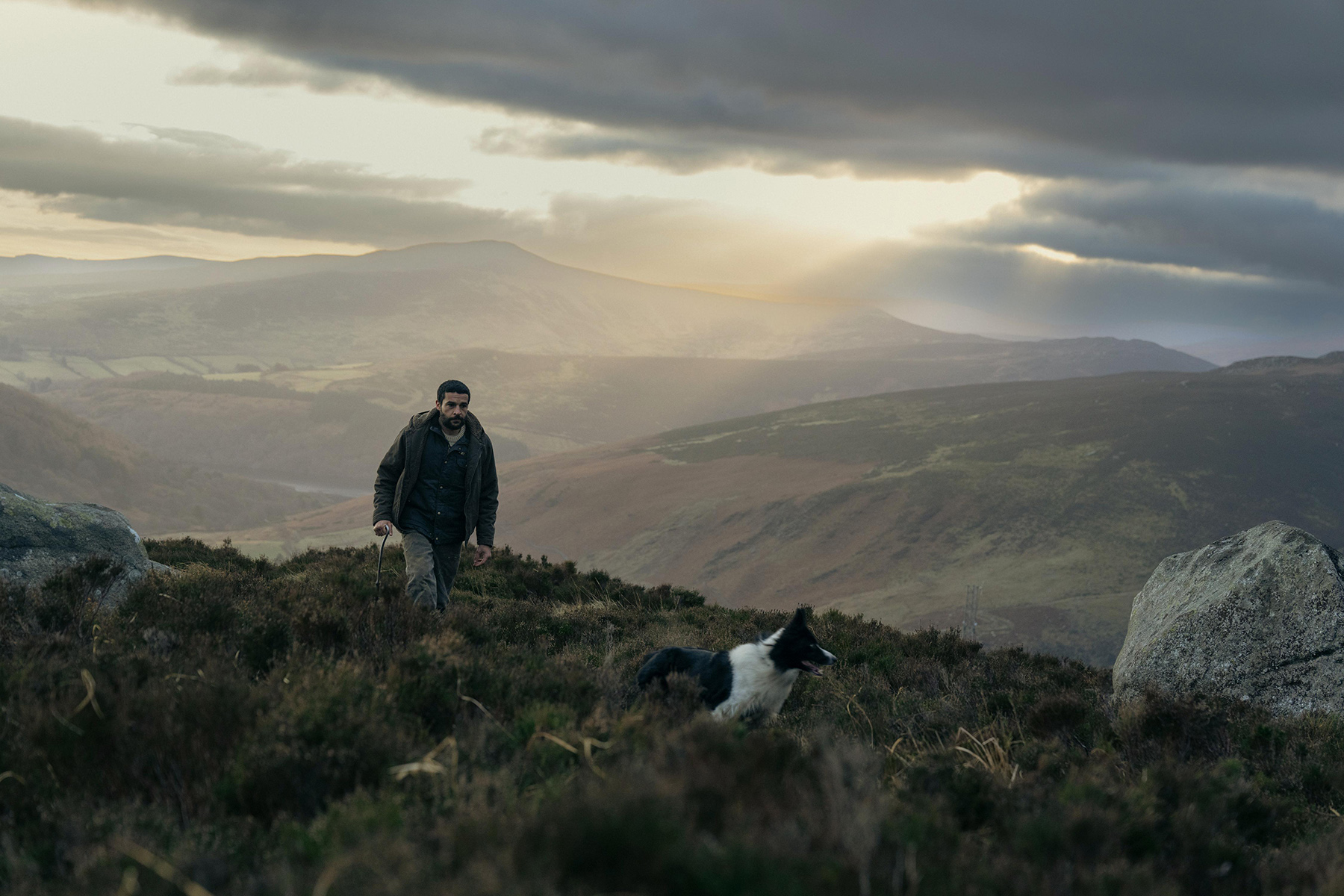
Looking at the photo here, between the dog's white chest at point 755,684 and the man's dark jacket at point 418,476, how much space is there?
3.01m

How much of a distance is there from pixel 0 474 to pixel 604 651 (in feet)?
512

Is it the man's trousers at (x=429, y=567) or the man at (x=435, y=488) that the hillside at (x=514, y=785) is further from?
the man at (x=435, y=488)

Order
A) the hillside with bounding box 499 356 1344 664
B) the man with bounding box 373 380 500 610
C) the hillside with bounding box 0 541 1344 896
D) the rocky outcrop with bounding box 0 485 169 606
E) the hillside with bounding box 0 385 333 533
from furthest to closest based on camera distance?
the hillside with bounding box 0 385 333 533
the hillside with bounding box 499 356 1344 664
the rocky outcrop with bounding box 0 485 169 606
the man with bounding box 373 380 500 610
the hillside with bounding box 0 541 1344 896

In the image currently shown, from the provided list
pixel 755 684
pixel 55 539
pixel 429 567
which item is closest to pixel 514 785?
pixel 755 684

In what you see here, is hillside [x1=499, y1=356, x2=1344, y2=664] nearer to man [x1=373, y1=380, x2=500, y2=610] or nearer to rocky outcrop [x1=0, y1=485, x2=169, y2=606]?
man [x1=373, y1=380, x2=500, y2=610]

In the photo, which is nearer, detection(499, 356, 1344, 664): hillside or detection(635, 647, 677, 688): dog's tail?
detection(635, 647, 677, 688): dog's tail

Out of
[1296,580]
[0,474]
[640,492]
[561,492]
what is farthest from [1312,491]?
[0,474]

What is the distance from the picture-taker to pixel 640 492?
110 metres

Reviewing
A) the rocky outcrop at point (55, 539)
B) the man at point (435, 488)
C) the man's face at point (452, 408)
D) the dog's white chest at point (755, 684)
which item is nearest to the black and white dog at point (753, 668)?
the dog's white chest at point (755, 684)

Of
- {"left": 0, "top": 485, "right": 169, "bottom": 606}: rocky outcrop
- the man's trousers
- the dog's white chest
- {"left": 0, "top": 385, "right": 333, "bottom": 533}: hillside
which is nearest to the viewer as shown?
the dog's white chest

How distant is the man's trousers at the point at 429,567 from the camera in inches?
323

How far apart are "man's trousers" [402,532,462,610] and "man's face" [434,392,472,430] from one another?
1132 mm

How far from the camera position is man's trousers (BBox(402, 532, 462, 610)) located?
8211 mm

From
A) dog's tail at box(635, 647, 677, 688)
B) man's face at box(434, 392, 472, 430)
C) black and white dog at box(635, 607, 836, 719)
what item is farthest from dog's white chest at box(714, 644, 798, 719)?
man's face at box(434, 392, 472, 430)
